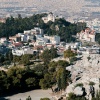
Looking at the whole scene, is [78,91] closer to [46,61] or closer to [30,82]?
[30,82]

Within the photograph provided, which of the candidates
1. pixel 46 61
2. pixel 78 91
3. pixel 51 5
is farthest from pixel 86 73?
pixel 51 5

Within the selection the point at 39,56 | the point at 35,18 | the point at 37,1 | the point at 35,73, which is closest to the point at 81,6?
the point at 37,1

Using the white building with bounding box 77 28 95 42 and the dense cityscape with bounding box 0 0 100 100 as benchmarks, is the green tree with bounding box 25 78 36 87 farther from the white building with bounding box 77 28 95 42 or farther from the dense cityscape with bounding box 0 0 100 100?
the white building with bounding box 77 28 95 42

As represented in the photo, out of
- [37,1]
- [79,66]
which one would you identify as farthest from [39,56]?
[37,1]

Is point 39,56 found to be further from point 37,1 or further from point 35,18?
point 37,1

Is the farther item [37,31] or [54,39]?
[37,31]

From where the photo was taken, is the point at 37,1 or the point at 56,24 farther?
the point at 37,1

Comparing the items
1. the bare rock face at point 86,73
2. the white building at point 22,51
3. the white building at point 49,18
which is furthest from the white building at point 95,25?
the bare rock face at point 86,73

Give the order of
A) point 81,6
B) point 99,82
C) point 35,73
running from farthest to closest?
point 81,6, point 35,73, point 99,82

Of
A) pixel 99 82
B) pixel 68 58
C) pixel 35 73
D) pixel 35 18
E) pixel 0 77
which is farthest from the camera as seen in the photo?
pixel 35 18
